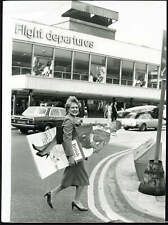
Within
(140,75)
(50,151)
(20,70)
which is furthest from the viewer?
(140,75)

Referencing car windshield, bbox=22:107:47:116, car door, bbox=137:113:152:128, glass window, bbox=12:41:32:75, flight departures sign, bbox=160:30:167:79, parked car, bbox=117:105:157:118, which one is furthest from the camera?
car door, bbox=137:113:152:128

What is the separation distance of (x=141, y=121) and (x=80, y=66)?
50.3 inches

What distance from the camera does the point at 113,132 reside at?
615 centimetres

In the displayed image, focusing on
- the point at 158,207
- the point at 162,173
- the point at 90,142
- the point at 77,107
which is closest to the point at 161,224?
the point at 158,207

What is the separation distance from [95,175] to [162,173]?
132cm

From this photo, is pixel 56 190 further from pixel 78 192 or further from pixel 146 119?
pixel 146 119

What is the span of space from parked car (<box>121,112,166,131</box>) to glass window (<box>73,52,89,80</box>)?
873 millimetres

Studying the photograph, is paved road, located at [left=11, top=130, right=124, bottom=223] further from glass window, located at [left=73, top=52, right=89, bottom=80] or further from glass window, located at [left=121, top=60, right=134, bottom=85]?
glass window, located at [left=73, top=52, right=89, bottom=80]

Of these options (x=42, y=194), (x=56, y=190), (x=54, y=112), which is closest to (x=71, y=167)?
(x=56, y=190)

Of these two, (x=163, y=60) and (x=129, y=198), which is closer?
(x=163, y=60)

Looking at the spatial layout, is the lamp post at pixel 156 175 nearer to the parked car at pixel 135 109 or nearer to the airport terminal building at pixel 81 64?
the airport terminal building at pixel 81 64

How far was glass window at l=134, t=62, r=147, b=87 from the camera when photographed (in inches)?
241

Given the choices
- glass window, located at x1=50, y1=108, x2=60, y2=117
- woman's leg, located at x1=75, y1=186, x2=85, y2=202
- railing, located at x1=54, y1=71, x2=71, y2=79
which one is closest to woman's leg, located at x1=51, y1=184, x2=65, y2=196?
woman's leg, located at x1=75, y1=186, x2=85, y2=202

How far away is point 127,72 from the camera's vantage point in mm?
6113
